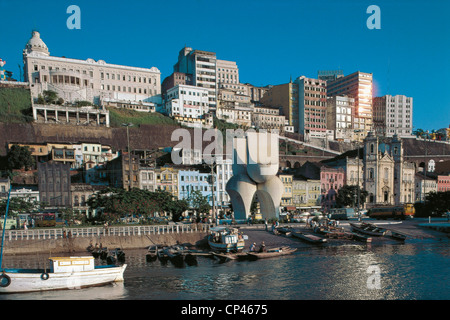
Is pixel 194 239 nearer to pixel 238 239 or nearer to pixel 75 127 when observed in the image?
pixel 238 239

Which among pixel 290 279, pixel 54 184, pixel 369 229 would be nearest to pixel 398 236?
pixel 369 229

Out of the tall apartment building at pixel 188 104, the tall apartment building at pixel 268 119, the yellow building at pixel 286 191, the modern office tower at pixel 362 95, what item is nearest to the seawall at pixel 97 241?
the yellow building at pixel 286 191

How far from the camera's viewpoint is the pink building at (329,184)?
313 ft

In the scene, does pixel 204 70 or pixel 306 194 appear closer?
pixel 306 194

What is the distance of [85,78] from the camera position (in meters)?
131

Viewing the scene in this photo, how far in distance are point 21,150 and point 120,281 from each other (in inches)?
2507

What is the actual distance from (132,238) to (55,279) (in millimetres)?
22107

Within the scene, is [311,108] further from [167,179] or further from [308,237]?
[308,237]

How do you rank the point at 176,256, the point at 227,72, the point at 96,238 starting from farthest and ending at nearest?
the point at 227,72 < the point at 96,238 < the point at 176,256

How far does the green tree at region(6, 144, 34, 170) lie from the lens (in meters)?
84.2

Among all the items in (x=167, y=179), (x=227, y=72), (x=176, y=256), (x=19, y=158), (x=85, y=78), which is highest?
(x=227, y=72)

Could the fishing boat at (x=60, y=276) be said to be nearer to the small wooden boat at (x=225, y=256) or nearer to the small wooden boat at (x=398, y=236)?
the small wooden boat at (x=225, y=256)

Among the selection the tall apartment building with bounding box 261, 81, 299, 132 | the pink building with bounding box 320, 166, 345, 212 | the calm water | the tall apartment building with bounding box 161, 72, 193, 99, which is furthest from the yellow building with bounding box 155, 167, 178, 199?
the tall apartment building with bounding box 261, 81, 299, 132

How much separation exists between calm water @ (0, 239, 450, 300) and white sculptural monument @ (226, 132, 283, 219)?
15.3 m
